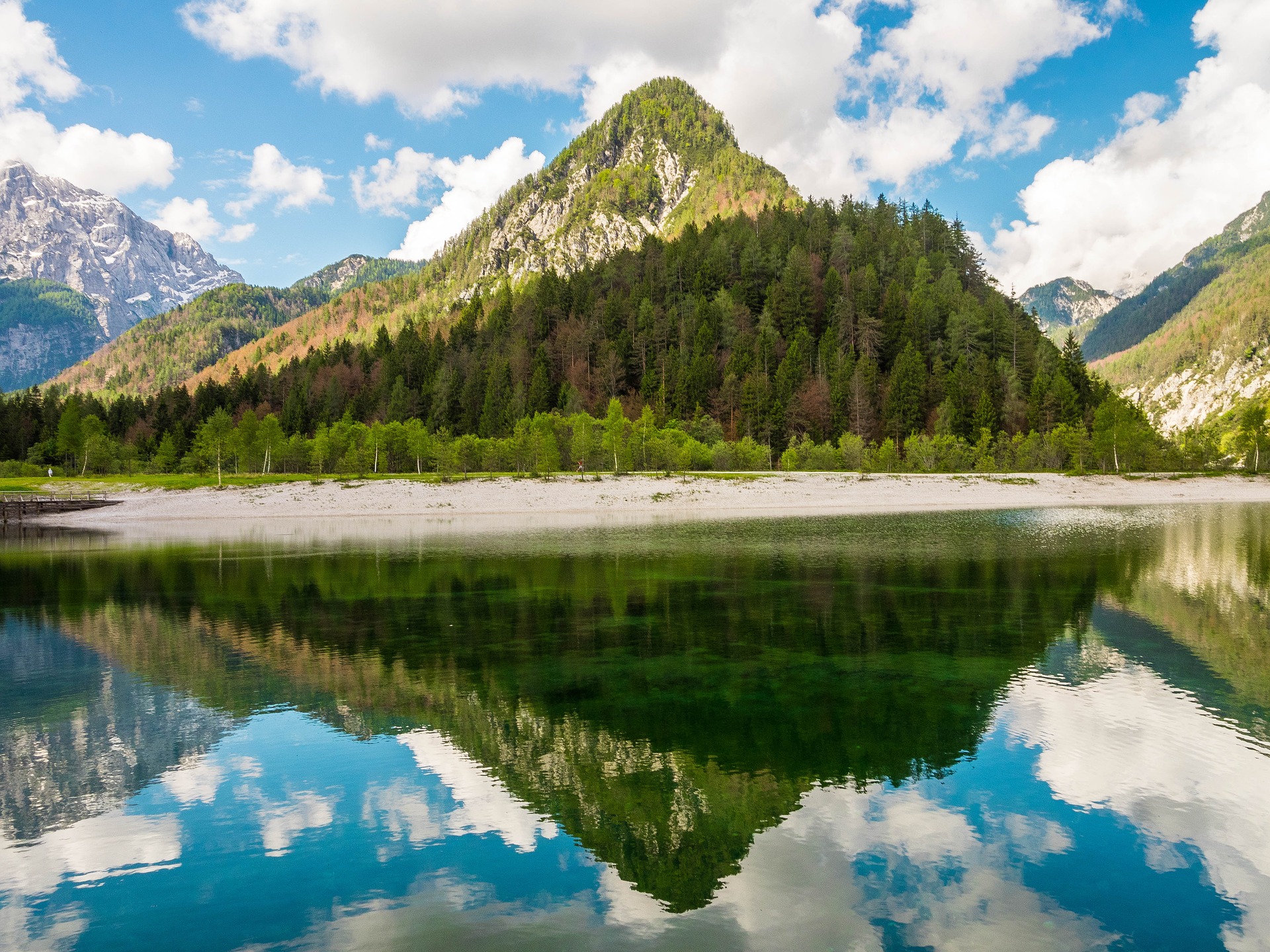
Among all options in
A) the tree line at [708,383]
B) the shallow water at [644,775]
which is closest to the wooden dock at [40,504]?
the tree line at [708,383]

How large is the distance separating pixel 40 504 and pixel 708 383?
87637 millimetres

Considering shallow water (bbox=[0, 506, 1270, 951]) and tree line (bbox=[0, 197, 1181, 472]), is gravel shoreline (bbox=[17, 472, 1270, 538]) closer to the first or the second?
tree line (bbox=[0, 197, 1181, 472])

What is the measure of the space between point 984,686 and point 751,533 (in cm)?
3115

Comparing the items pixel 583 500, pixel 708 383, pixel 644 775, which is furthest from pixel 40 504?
pixel 708 383

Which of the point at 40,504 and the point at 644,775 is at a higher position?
the point at 40,504

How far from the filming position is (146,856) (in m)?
8.07

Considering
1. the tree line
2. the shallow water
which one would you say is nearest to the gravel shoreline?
the tree line

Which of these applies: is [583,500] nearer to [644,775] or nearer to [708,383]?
[708,383]

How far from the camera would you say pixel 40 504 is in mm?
67250

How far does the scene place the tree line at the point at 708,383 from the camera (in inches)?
3829

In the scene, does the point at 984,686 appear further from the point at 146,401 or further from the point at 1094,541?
the point at 146,401

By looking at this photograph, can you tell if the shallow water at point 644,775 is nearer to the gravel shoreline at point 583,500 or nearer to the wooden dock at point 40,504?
the gravel shoreline at point 583,500

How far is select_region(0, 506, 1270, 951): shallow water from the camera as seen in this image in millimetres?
6875

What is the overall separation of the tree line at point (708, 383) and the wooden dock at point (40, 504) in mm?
24726
